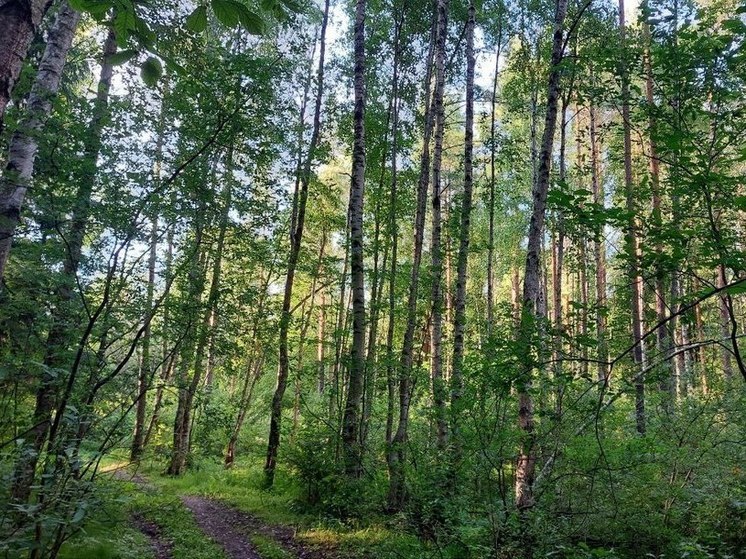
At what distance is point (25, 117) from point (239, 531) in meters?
7.51

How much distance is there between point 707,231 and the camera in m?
3.24

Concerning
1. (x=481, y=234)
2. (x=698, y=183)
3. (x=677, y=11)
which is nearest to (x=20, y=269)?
(x=698, y=183)

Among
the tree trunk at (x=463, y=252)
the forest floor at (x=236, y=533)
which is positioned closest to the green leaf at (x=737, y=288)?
the forest floor at (x=236, y=533)

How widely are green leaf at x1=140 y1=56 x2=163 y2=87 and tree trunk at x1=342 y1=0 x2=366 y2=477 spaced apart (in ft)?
23.4

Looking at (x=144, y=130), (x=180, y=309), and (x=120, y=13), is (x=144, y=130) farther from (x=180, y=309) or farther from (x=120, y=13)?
(x=120, y=13)

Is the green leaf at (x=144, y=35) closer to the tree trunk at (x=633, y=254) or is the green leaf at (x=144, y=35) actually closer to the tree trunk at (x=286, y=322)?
the tree trunk at (x=633, y=254)

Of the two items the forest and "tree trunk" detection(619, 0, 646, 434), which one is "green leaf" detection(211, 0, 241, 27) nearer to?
the forest

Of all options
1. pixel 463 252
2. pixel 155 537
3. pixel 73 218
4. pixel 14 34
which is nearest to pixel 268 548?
pixel 155 537

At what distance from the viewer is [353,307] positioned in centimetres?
888

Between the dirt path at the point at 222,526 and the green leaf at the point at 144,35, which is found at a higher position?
the green leaf at the point at 144,35

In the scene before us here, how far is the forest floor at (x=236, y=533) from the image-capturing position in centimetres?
605

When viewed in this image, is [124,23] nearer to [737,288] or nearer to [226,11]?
[226,11]

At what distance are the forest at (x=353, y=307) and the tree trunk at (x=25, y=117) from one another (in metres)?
0.02

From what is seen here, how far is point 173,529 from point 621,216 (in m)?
8.80
